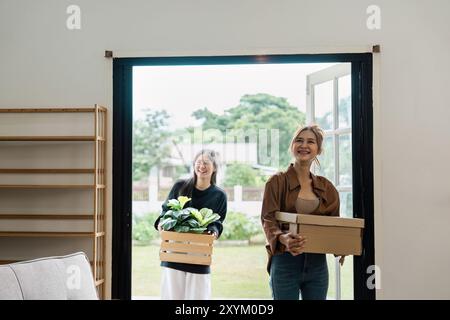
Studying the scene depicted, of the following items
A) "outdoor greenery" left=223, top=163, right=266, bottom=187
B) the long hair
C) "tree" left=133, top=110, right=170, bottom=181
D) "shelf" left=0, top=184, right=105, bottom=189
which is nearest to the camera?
"shelf" left=0, top=184, right=105, bottom=189

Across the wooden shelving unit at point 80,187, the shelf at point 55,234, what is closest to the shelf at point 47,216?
the wooden shelving unit at point 80,187

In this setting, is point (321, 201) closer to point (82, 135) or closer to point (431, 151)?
point (431, 151)

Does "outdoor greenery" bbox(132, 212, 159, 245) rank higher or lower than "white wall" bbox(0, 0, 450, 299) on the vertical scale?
lower

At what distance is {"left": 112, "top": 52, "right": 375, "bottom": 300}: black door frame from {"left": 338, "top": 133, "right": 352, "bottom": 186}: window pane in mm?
73

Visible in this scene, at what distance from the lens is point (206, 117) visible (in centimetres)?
383

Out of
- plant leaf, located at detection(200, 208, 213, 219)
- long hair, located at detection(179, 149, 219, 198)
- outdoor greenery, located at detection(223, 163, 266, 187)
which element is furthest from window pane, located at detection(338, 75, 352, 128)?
plant leaf, located at detection(200, 208, 213, 219)

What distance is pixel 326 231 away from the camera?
2723 millimetres

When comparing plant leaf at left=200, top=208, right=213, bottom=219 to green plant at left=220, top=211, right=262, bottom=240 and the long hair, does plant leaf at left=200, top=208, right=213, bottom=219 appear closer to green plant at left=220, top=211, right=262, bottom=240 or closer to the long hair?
the long hair

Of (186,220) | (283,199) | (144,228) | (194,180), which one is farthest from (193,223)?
(283,199)

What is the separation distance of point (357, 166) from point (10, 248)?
2189 mm

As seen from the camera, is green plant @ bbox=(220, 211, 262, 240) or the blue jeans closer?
the blue jeans

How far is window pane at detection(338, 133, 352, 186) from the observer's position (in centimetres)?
351

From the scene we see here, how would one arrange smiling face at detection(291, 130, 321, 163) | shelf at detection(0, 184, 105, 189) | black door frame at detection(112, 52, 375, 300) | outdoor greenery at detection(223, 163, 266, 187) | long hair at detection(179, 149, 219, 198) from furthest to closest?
→ 1. outdoor greenery at detection(223, 163, 266, 187)
2. long hair at detection(179, 149, 219, 198)
3. black door frame at detection(112, 52, 375, 300)
4. shelf at detection(0, 184, 105, 189)
5. smiling face at detection(291, 130, 321, 163)

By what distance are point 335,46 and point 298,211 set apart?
1.16m
